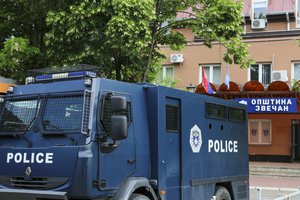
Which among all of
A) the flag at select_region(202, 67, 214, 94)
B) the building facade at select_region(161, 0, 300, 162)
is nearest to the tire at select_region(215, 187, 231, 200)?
the flag at select_region(202, 67, 214, 94)

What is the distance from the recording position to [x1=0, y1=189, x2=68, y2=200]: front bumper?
599 centimetres

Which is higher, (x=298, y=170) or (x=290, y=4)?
(x=290, y=4)

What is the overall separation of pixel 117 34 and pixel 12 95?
411 centimetres

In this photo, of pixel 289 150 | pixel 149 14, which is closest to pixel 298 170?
pixel 289 150

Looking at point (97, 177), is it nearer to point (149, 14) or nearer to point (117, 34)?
point (117, 34)

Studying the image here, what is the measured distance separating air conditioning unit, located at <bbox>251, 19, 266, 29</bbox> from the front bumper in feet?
71.5

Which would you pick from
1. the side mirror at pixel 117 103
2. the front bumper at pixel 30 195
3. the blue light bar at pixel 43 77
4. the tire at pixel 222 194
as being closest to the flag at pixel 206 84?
the tire at pixel 222 194

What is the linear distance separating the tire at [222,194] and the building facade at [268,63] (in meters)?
16.6

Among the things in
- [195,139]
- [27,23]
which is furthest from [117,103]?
[27,23]

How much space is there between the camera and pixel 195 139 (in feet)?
27.6

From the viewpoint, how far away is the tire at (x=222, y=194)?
30.2 ft

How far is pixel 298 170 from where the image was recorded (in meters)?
21.4

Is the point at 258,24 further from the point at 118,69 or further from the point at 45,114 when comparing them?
the point at 45,114

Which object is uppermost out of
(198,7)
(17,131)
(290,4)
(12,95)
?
(290,4)
